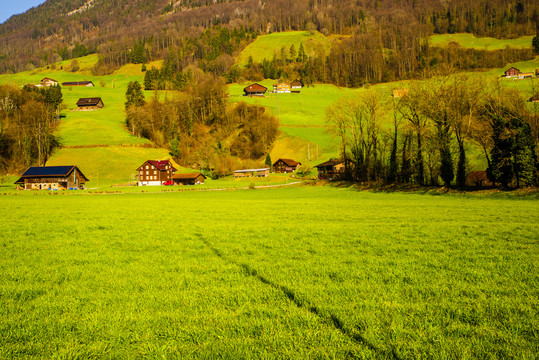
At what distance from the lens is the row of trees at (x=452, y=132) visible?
131 feet

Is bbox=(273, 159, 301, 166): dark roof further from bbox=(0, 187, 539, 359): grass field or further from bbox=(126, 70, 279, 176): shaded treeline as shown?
bbox=(0, 187, 539, 359): grass field

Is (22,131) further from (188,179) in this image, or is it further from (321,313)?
(321,313)

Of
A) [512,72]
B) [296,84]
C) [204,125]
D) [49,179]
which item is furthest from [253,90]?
[512,72]

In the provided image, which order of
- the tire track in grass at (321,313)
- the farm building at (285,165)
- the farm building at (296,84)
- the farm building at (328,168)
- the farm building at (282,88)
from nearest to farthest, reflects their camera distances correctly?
the tire track in grass at (321,313) < the farm building at (328,168) < the farm building at (285,165) < the farm building at (282,88) < the farm building at (296,84)

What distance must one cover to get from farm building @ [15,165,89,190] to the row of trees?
8150 cm

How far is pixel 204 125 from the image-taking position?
443 ft

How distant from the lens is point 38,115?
10294 centimetres

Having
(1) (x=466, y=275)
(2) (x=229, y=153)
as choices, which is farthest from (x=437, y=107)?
(2) (x=229, y=153)

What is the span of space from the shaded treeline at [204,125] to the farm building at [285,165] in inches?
346

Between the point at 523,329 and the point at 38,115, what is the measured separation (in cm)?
12899

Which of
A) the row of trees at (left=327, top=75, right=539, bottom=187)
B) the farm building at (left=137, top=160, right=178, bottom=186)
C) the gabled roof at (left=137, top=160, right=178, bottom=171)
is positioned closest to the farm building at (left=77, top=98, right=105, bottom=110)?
the gabled roof at (left=137, top=160, right=178, bottom=171)

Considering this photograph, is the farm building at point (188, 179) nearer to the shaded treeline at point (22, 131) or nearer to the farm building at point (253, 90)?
the shaded treeline at point (22, 131)

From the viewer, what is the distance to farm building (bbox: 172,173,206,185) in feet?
318

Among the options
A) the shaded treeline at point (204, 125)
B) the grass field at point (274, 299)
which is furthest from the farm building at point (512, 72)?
the grass field at point (274, 299)
